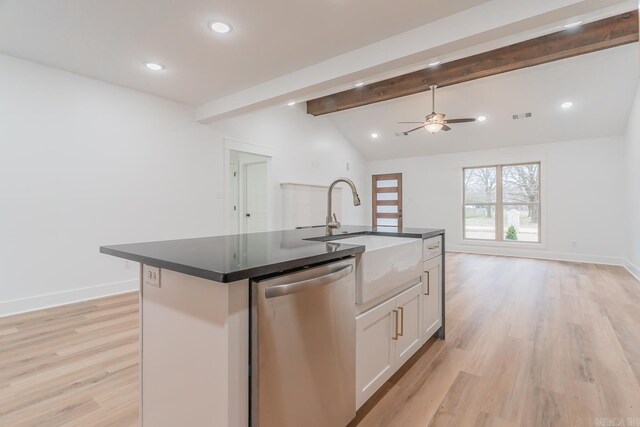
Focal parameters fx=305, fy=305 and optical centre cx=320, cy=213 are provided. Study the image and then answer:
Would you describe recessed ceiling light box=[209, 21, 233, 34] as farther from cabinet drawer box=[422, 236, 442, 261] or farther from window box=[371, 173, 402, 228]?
window box=[371, 173, 402, 228]

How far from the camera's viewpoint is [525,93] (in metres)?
5.30

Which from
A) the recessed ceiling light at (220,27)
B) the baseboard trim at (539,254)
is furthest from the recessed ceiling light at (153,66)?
the baseboard trim at (539,254)

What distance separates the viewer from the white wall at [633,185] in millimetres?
4508

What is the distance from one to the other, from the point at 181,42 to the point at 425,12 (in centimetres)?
213

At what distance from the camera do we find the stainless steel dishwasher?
102 cm

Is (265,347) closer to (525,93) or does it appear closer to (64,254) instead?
(64,254)

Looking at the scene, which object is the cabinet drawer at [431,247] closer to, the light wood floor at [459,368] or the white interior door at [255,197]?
the light wood floor at [459,368]

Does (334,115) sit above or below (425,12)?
above

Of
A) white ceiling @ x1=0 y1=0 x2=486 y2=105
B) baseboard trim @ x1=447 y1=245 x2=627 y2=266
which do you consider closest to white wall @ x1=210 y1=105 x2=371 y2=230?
white ceiling @ x1=0 y1=0 x2=486 y2=105

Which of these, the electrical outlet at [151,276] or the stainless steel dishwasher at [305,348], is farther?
the electrical outlet at [151,276]

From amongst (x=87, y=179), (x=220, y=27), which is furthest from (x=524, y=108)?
(x=87, y=179)

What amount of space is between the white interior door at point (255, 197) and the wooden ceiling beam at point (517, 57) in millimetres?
2251

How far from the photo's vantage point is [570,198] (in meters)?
6.27

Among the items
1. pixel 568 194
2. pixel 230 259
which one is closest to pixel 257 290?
pixel 230 259
